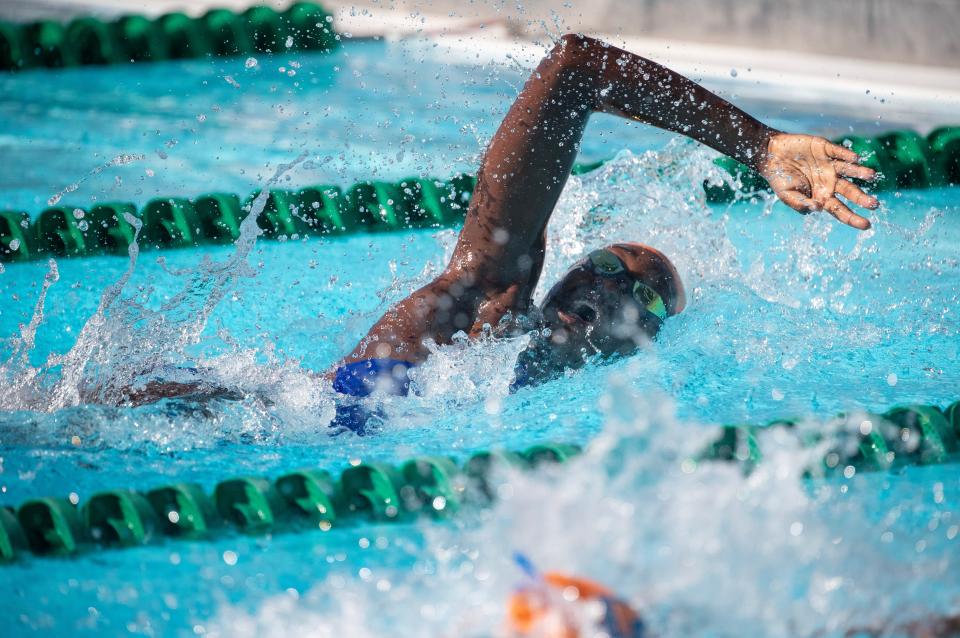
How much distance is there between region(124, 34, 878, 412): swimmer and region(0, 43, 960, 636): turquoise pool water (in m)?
0.07

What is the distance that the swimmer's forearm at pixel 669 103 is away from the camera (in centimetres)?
191

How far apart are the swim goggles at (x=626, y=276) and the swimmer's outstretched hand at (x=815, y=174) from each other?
0.31m

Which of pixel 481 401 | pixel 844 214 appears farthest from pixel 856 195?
pixel 481 401

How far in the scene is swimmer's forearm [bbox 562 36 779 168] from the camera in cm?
191

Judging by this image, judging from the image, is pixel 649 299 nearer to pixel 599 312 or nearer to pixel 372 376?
pixel 599 312

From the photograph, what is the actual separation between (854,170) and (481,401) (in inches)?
30.2

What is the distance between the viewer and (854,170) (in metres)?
1.76

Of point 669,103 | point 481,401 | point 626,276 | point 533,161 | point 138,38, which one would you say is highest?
point 669,103

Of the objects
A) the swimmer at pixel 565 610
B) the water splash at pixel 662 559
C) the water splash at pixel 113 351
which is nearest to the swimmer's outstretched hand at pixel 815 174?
the water splash at pixel 662 559

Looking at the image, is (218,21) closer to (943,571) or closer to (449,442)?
(449,442)

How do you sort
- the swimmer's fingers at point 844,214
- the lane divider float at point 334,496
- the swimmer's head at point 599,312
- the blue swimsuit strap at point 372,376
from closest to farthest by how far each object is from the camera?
the lane divider float at point 334,496 < the swimmer's fingers at point 844,214 < the blue swimsuit strap at point 372,376 < the swimmer's head at point 599,312

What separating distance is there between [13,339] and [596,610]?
163 centimetres

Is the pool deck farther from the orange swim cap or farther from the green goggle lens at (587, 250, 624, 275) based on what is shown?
the orange swim cap

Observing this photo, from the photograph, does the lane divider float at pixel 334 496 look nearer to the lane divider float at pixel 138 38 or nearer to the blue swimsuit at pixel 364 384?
the blue swimsuit at pixel 364 384
